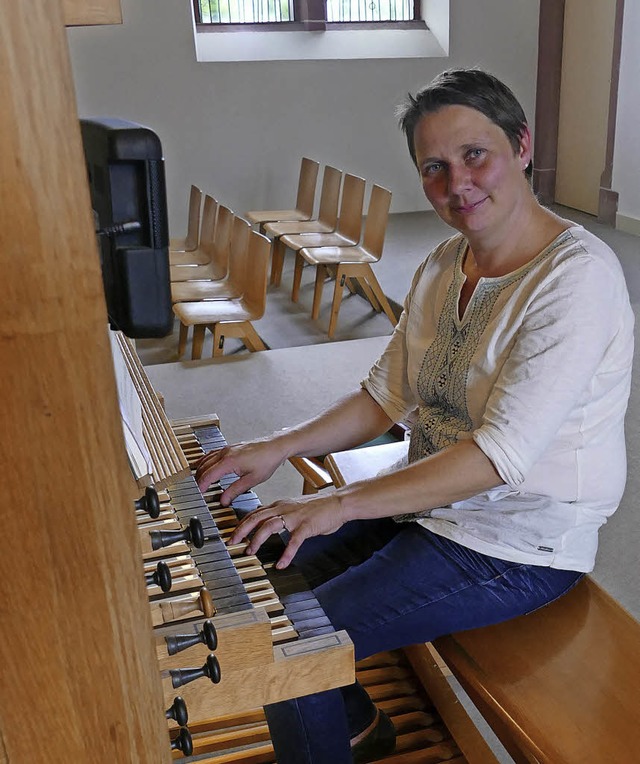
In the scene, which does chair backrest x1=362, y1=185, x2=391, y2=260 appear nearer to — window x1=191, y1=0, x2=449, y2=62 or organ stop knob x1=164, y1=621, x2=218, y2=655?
window x1=191, y1=0, x2=449, y2=62

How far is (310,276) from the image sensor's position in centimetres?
708

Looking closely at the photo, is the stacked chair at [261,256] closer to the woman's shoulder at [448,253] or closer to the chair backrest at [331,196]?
the chair backrest at [331,196]

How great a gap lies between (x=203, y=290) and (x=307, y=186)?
2319mm

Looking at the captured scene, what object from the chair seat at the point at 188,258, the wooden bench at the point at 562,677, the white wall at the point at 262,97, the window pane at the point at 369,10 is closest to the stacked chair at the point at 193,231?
the chair seat at the point at 188,258

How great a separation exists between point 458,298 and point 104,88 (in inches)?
264

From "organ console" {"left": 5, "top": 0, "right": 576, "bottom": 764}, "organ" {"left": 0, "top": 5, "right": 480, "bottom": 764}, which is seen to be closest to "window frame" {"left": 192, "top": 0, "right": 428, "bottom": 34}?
"organ console" {"left": 5, "top": 0, "right": 576, "bottom": 764}

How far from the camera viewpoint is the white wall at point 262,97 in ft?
25.1

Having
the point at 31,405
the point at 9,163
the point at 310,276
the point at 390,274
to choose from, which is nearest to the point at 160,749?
the point at 31,405

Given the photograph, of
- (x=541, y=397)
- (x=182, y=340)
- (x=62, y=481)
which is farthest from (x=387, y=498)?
(x=182, y=340)

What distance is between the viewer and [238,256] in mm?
5254

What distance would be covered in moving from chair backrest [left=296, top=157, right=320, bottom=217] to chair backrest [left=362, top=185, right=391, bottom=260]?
1549 millimetres

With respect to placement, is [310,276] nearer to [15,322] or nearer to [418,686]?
[418,686]

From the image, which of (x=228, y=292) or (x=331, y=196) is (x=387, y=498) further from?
(x=331, y=196)

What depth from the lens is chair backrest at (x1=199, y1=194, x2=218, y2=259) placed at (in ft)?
20.3
